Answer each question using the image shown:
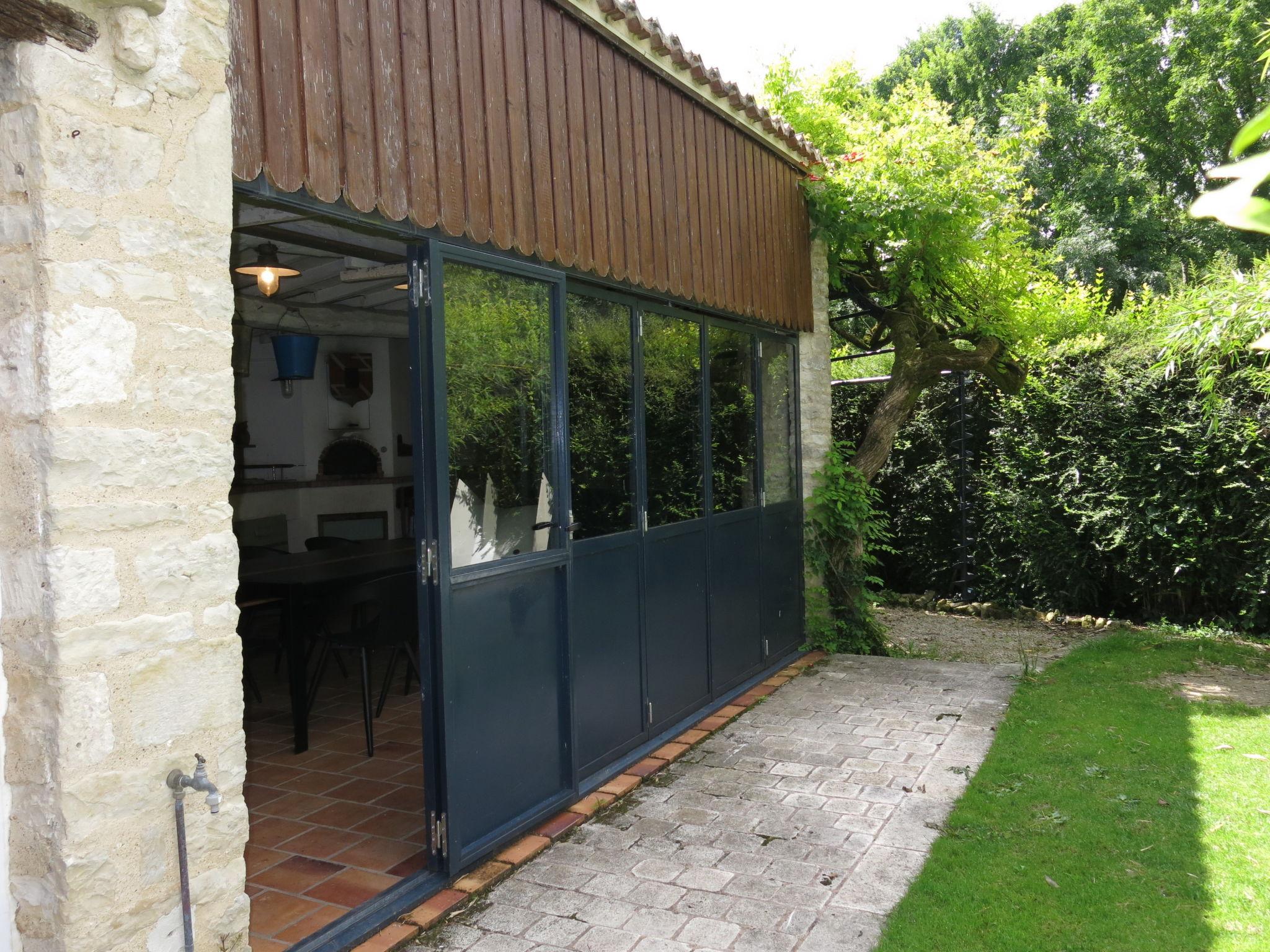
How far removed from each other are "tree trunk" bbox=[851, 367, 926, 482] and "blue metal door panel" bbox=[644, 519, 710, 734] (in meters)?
2.86

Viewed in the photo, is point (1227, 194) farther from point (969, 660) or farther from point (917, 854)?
point (969, 660)

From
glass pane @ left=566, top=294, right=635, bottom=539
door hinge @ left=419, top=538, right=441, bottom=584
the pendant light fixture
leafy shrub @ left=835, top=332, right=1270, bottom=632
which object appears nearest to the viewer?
door hinge @ left=419, top=538, right=441, bottom=584

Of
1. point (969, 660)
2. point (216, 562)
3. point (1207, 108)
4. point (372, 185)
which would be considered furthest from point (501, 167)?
point (1207, 108)

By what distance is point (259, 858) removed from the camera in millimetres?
3645

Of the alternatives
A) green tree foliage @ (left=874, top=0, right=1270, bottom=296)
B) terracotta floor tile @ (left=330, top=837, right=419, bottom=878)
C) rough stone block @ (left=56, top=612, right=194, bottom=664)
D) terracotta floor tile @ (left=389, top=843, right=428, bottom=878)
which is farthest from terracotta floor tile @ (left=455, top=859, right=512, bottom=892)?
green tree foliage @ (left=874, top=0, right=1270, bottom=296)

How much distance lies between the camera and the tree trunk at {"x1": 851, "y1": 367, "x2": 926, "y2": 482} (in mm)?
8047

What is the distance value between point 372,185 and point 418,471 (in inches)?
37.9

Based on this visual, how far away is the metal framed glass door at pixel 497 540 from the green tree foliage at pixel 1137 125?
1643 centimetres

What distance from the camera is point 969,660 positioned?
7.10m

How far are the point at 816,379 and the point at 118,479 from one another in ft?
18.8

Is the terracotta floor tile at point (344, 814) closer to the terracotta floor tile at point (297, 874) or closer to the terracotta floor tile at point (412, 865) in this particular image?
the terracotta floor tile at point (297, 874)

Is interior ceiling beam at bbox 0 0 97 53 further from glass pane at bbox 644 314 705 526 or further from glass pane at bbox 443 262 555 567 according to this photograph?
glass pane at bbox 644 314 705 526

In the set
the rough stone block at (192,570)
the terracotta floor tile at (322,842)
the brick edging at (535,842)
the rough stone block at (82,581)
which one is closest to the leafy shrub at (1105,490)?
the brick edging at (535,842)

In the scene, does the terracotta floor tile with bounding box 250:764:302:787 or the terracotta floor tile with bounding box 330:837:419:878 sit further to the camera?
the terracotta floor tile with bounding box 250:764:302:787
